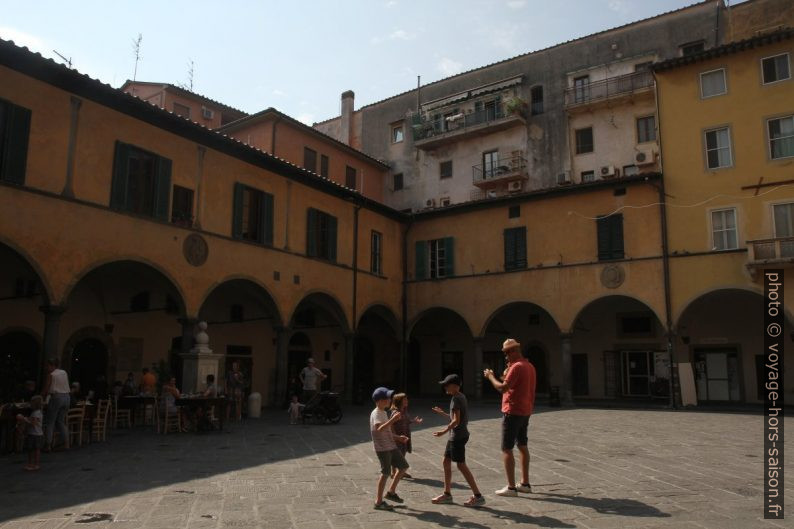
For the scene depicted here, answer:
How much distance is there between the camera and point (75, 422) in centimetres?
1102

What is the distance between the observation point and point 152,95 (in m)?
29.8

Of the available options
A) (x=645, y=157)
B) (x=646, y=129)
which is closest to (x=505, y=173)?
(x=645, y=157)

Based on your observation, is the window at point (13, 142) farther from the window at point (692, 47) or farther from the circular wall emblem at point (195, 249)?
the window at point (692, 47)

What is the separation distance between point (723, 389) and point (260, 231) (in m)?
16.5

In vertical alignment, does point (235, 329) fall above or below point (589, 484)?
above

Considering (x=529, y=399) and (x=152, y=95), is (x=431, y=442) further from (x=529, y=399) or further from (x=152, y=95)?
(x=152, y=95)

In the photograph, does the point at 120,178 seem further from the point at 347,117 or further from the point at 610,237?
the point at 347,117

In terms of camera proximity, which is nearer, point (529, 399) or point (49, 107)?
point (529, 399)

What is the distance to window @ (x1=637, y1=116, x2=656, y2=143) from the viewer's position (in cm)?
2486

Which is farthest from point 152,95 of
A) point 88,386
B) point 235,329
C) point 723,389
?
point 723,389

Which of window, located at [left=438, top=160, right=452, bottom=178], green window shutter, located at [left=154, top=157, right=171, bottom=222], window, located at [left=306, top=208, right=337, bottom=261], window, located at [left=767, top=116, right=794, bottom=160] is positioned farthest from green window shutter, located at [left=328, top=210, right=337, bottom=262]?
window, located at [left=767, top=116, right=794, bottom=160]

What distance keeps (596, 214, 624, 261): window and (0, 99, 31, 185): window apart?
649 inches

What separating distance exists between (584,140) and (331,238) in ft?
41.6

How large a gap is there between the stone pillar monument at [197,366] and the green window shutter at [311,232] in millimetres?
5937
